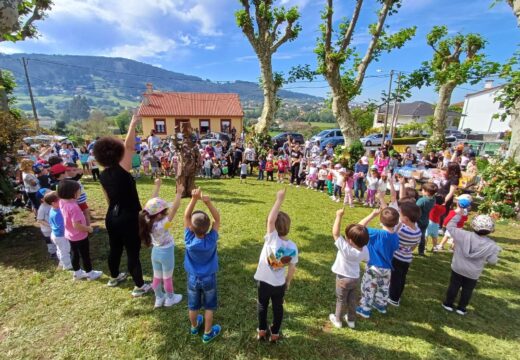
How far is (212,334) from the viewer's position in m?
3.00

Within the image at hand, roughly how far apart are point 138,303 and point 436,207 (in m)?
5.85

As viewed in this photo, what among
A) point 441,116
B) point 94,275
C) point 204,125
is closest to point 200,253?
point 94,275

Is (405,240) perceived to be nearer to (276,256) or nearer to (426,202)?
(426,202)

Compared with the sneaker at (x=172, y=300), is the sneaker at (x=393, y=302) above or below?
below

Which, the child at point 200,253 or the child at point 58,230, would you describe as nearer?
the child at point 200,253

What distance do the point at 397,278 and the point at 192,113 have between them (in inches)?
1290

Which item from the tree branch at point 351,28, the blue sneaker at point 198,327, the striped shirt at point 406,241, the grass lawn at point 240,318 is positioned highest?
the tree branch at point 351,28

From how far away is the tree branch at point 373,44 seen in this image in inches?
389

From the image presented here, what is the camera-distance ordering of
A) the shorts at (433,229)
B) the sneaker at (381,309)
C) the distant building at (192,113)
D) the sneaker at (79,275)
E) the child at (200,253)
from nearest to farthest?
the child at (200,253) → the sneaker at (381,309) → the sneaker at (79,275) → the shorts at (433,229) → the distant building at (192,113)

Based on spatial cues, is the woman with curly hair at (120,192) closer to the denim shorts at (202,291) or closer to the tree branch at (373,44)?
the denim shorts at (202,291)

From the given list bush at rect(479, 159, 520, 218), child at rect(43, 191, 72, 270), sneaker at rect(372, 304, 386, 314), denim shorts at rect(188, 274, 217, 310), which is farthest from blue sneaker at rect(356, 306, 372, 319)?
bush at rect(479, 159, 520, 218)

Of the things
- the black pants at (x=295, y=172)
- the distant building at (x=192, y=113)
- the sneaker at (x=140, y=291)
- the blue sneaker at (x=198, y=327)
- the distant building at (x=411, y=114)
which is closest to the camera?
the blue sneaker at (x=198, y=327)

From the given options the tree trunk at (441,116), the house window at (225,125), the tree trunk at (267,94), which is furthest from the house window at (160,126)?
the tree trunk at (441,116)

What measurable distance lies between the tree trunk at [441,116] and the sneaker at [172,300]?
1821 cm
